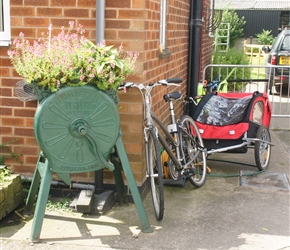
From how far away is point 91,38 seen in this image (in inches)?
193

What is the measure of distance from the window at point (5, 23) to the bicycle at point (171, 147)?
4.16 ft

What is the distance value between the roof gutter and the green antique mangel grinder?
159 inches

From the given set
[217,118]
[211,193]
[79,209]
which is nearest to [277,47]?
[217,118]

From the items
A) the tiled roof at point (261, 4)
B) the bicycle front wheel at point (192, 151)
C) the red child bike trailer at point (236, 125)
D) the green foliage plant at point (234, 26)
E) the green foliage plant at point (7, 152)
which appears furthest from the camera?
the tiled roof at point (261, 4)

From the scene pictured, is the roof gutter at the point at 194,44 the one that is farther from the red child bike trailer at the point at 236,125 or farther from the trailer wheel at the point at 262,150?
the trailer wheel at the point at 262,150

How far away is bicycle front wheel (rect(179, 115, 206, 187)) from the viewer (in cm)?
542

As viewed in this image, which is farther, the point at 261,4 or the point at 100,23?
the point at 261,4

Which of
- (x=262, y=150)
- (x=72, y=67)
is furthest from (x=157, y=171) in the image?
(x=262, y=150)

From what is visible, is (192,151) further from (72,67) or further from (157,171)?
(72,67)

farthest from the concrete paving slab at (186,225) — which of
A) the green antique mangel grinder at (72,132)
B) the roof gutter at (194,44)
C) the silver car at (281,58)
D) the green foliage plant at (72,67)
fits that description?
the silver car at (281,58)

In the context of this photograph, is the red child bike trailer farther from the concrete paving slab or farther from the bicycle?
the concrete paving slab

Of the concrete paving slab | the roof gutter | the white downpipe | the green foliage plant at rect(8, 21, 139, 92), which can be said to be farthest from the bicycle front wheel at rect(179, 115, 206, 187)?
the roof gutter

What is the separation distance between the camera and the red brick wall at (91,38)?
4.80 metres

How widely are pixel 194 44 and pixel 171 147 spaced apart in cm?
321
